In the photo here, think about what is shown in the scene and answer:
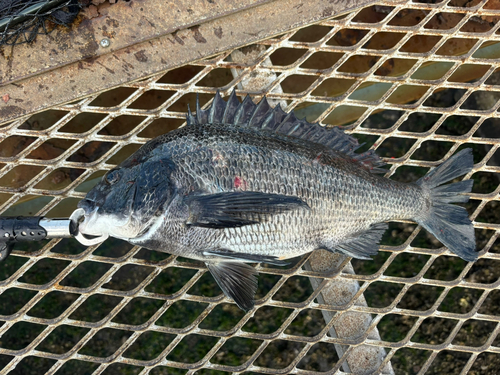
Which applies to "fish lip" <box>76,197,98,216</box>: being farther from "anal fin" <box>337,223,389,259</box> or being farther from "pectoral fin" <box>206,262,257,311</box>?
"anal fin" <box>337,223,389,259</box>

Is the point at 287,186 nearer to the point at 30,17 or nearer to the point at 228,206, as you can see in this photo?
the point at 228,206

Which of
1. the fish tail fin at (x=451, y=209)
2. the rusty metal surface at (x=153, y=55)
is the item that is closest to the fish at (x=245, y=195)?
the fish tail fin at (x=451, y=209)

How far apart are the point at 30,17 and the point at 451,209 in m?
2.91

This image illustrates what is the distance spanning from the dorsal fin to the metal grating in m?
0.35

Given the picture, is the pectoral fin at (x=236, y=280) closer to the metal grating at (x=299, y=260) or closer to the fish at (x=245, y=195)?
the fish at (x=245, y=195)

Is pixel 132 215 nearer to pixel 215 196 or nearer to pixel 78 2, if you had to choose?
pixel 215 196

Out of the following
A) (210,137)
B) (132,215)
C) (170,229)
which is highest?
(210,137)

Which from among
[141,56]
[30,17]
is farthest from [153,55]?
[30,17]

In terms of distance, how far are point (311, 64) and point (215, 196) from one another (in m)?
1.74

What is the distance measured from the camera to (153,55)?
104 inches

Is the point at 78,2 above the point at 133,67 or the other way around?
above

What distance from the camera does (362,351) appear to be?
9.39ft

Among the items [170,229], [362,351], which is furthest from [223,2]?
[362,351]

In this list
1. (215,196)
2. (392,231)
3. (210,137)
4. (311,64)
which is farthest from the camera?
(392,231)
